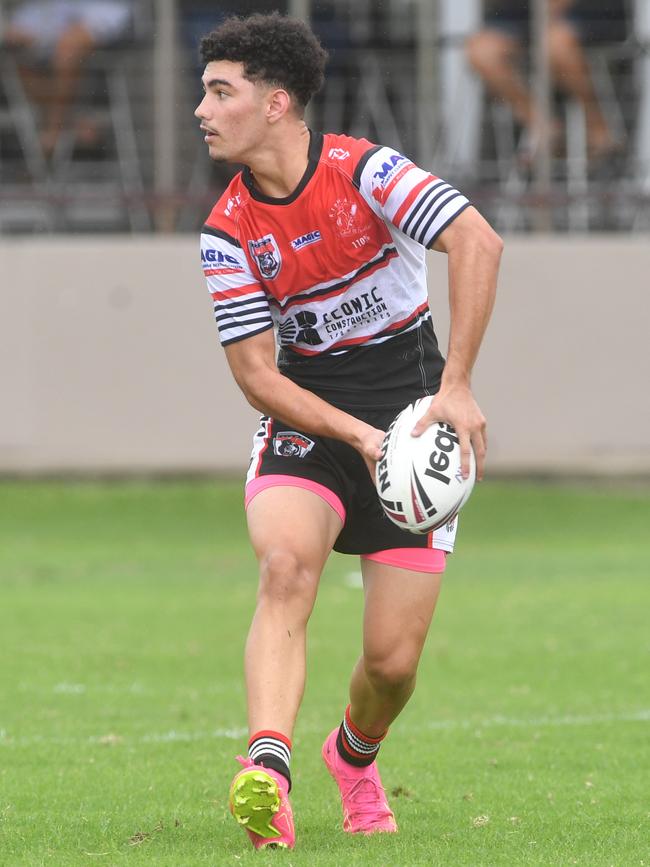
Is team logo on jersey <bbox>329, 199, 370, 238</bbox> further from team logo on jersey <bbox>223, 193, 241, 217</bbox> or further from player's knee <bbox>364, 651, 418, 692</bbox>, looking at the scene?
player's knee <bbox>364, 651, 418, 692</bbox>

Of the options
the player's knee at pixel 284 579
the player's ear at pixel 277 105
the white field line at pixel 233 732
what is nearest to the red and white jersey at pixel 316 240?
the player's ear at pixel 277 105

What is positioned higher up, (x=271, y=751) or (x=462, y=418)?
(x=462, y=418)

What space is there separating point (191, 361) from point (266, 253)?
1427 cm

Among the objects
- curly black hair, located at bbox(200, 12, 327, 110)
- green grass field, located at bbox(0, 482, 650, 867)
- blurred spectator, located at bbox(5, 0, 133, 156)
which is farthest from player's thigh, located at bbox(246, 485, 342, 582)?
blurred spectator, located at bbox(5, 0, 133, 156)

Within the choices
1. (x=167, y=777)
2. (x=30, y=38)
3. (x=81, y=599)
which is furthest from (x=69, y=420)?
(x=167, y=777)

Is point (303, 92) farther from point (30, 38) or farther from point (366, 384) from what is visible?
point (30, 38)

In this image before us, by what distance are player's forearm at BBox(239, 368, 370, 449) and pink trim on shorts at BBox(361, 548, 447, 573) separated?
46 centimetres

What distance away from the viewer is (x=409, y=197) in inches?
200

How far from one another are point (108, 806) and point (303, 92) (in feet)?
8.16

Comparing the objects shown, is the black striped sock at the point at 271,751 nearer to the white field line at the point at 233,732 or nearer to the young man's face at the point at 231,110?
the young man's face at the point at 231,110

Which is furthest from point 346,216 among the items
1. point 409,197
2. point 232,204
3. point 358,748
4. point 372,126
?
point 372,126

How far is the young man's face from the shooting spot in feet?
17.0

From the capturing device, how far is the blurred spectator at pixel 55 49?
19.5m

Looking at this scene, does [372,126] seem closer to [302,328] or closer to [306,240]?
[302,328]
